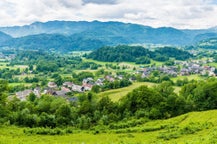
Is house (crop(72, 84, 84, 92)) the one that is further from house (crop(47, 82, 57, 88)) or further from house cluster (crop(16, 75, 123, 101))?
house (crop(47, 82, 57, 88))

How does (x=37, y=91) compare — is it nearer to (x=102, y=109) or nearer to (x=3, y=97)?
(x=102, y=109)

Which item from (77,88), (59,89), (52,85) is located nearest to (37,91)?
(59,89)

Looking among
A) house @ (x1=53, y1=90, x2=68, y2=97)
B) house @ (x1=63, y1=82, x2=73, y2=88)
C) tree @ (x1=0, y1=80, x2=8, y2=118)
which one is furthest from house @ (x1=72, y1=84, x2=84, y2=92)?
tree @ (x1=0, y1=80, x2=8, y2=118)

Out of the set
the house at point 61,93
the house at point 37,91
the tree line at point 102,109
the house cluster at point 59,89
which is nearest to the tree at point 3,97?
the tree line at point 102,109

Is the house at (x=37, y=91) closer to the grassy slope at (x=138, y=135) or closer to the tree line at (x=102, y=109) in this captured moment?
the tree line at (x=102, y=109)

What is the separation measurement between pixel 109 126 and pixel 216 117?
15.9 metres

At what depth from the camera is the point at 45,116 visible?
46188mm

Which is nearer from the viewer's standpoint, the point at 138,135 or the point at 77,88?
the point at 138,135

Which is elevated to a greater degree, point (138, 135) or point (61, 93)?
point (138, 135)

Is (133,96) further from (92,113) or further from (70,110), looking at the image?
(70,110)

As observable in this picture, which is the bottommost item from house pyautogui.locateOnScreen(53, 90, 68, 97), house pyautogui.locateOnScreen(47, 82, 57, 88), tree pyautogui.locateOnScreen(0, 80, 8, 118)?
house pyautogui.locateOnScreen(53, 90, 68, 97)

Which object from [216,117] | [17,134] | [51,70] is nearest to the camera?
[17,134]

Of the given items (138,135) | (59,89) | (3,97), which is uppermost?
(3,97)

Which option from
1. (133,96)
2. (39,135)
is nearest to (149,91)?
(133,96)
